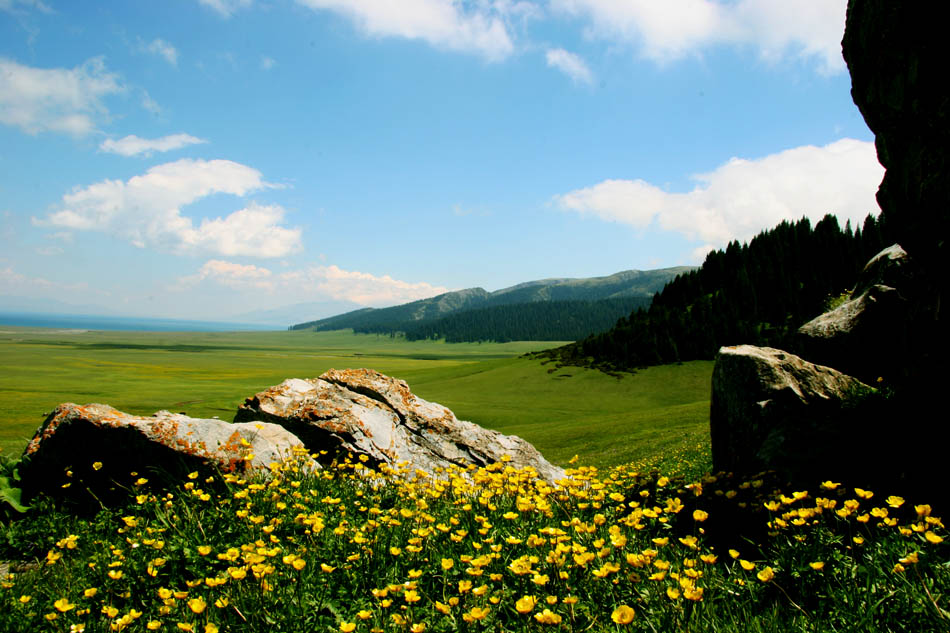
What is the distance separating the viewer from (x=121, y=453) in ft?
33.9

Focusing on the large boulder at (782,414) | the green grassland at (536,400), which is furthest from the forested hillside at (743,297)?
the large boulder at (782,414)

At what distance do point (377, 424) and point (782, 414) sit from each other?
11.2 m

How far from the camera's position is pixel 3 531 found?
8.70 m

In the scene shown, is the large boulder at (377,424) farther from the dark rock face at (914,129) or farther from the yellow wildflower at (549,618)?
the dark rock face at (914,129)

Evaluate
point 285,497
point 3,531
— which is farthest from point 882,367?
point 3,531

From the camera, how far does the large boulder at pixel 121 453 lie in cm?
989

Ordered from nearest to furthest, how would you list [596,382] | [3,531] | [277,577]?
[277,577] → [3,531] → [596,382]

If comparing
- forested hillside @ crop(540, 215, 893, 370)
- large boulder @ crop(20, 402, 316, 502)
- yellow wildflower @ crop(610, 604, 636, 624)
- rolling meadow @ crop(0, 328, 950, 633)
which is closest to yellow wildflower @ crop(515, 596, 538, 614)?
rolling meadow @ crop(0, 328, 950, 633)

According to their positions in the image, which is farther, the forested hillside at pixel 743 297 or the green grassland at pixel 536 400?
the forested hillside at pixel 743 297

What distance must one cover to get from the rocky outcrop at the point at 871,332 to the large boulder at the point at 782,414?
65.0 inches

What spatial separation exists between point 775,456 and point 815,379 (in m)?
2.16

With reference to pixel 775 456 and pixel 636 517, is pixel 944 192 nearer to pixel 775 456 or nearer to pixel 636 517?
pixel 775 456

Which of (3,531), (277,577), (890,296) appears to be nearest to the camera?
(277,577)

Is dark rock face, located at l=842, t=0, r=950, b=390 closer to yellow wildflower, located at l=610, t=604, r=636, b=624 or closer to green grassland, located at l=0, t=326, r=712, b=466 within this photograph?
yellow wildflower, located at l=610, t=604, r=636, b=624
